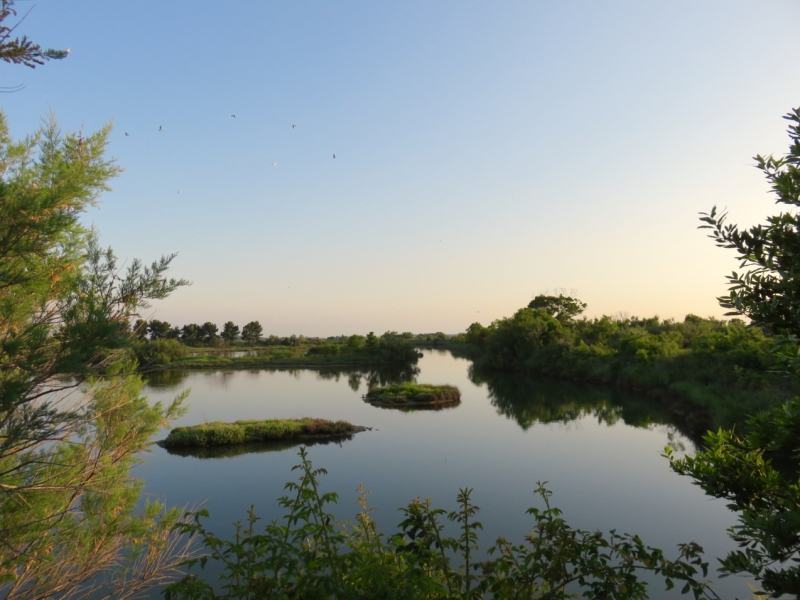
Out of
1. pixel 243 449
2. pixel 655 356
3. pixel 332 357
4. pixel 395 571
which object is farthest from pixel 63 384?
pixel 332 357

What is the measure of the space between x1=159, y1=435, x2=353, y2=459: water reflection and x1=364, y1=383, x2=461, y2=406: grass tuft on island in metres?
8.16

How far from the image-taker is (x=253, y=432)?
18.3m

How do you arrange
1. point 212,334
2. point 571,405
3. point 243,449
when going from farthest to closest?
point 212,334 → point 571,405 → point 243,449

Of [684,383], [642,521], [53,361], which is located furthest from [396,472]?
[684,383]

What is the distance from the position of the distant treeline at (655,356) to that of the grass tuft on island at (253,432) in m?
13.4

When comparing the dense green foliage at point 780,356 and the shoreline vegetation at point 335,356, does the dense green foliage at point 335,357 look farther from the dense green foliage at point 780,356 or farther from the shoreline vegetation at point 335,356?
the dense green foliage at point 780,356

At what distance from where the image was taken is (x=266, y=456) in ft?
52.6

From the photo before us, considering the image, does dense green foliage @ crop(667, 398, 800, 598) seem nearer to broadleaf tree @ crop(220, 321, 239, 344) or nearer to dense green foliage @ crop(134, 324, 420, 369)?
dense green foliage @ crop(134, 324, 420, 369)

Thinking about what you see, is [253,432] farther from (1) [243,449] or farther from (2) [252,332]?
(2) [252,332]

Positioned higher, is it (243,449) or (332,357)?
(332,357)

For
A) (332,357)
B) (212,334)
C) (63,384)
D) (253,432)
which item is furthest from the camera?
→ (212,334)

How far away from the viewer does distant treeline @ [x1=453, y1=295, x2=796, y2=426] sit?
54.9 feet

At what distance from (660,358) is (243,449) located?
22121 millimetres

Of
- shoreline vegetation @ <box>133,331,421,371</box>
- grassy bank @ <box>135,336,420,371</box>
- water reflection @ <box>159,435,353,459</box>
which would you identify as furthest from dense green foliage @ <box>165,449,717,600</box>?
grassy bank @ <box>135,336,420,371</box>
